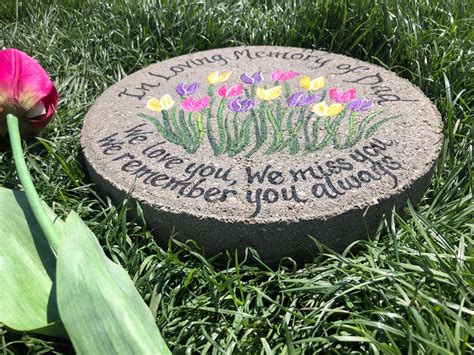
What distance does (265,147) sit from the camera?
245 centimetres

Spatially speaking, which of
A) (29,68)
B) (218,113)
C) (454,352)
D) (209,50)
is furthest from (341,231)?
(209,50)

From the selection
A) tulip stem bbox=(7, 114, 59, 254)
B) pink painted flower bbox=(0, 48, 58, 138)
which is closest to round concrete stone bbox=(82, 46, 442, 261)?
pink painted flower bbox=(0, 48, 58, 138)

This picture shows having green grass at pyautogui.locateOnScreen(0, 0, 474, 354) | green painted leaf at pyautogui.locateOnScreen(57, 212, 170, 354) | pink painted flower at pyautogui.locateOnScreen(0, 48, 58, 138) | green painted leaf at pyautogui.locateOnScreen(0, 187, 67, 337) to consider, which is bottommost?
green grass at pyautogui.locateOnScreen(0, 0, 474, 354)

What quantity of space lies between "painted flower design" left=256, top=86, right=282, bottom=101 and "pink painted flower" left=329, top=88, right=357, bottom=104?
253mm

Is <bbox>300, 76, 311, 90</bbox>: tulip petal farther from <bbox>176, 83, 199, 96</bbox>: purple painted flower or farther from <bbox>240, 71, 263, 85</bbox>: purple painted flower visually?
<bbox>176, 83, 199, 96</bbox>: purple painted flower

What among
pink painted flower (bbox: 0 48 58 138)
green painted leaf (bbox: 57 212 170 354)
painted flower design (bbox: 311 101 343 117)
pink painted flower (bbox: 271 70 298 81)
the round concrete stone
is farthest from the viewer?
pink painted flower (bbox: 271 70 298 81)

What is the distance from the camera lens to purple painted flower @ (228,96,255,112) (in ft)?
8.94

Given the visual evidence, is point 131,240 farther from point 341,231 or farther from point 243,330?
point 341,231

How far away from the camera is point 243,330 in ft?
6.28

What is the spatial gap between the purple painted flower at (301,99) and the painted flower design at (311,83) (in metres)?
0.07

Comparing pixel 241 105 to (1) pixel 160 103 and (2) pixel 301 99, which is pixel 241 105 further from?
(1) pixel 160 103

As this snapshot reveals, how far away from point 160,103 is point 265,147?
2.10 feet

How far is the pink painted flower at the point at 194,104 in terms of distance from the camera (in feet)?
9.01

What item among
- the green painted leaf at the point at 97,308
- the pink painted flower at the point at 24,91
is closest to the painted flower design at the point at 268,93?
the pink painted flower at the point at 24,91
